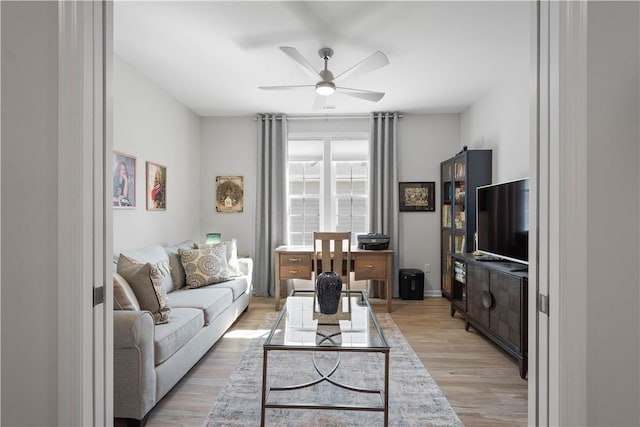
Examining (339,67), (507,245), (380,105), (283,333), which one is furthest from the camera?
(380,105)

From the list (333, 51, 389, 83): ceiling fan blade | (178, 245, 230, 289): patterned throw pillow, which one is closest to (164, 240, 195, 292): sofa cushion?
(178, 245, 230, 289): patterned throw pillow

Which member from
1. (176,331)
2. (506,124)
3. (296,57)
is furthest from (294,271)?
(506,124)

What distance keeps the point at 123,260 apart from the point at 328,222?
2.94 meters

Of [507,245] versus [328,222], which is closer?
[507,245]

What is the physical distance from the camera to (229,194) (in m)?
4.90

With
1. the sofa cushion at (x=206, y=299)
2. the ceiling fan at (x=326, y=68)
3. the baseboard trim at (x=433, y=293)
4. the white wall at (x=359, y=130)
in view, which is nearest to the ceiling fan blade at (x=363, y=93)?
the ceiling fan at (x=326, y=68)

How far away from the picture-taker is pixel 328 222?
493cm

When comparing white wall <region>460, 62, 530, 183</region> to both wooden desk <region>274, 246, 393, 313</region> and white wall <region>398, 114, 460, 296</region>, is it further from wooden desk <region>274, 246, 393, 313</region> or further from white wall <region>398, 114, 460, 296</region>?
wooden desk <region>274, 246, 393, 313</region>

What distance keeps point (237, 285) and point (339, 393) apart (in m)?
1.77

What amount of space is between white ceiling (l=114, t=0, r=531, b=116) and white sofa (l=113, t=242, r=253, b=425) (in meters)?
1.76

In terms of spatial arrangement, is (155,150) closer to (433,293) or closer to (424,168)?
(424,168)
